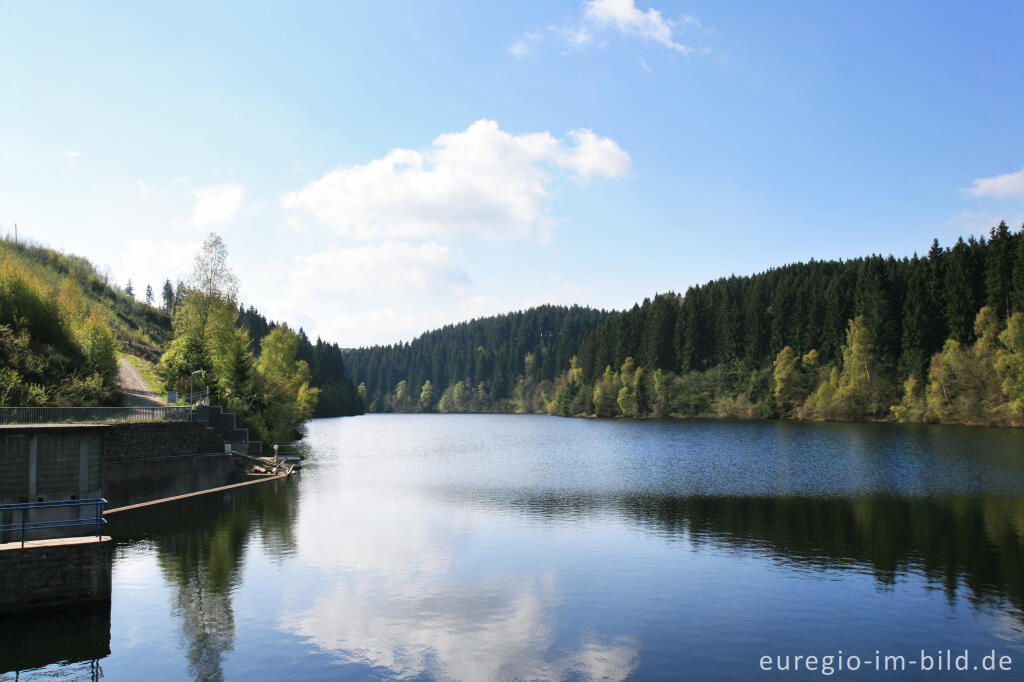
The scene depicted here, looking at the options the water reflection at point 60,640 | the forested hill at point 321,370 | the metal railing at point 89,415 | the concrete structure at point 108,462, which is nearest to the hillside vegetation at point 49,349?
the metal railing at point 89,415

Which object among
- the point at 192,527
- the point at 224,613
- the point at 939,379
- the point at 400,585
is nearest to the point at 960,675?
the point at 400,585

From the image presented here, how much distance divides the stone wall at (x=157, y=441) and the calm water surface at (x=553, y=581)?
12.9 ft

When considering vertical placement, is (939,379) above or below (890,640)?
above

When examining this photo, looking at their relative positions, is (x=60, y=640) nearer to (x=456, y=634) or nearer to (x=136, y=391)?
(x=456, y=634)

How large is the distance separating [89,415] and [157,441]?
3808 mm

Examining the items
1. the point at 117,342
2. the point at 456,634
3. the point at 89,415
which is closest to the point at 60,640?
the point at 456,634

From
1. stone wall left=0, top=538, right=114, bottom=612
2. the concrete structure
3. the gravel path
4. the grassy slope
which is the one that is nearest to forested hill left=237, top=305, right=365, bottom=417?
the grassy slope

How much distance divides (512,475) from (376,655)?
34.5m

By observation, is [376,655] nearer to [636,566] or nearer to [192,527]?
[636,566]

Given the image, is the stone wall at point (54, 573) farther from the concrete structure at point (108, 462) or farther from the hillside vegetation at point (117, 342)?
the hillside vegetation at point (117, 342)

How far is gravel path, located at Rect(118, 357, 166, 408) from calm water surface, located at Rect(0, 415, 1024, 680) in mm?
12767

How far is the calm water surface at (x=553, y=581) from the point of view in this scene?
16.5m

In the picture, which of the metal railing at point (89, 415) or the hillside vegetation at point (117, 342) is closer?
the metal railing at point (89, 415)

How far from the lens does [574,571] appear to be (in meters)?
23.8
